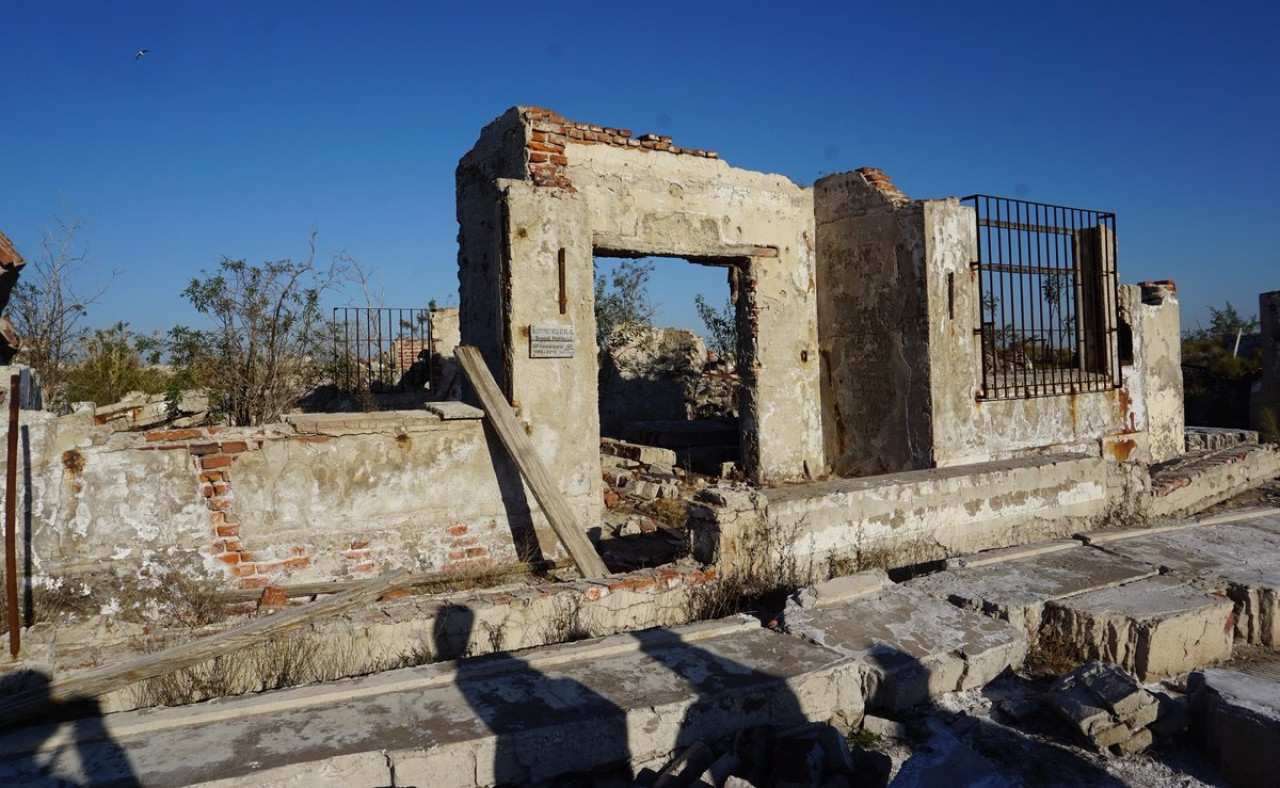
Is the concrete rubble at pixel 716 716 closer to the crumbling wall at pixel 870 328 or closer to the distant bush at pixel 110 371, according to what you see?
the crumbling wall at pixel 870 328

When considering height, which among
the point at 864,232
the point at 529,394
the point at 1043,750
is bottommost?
the point at 1043,750

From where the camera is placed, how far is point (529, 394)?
22.2 feet

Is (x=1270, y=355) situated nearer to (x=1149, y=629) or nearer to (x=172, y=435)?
(x=1149, y=629)

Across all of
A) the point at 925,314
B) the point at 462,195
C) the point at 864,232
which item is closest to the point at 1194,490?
the point at 925,314

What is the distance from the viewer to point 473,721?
297 cm

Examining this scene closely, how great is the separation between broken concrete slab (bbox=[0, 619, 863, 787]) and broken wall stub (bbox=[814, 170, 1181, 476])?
566 centimetres

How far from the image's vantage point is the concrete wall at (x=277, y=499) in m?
4.98

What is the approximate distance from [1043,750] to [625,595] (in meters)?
2.29

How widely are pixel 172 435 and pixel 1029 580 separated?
541cm

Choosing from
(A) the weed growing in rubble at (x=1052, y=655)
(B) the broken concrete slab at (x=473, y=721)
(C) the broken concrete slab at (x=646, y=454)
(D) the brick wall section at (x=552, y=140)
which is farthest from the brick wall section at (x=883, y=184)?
(B) the broken concrete slab at (x=473, y=721)

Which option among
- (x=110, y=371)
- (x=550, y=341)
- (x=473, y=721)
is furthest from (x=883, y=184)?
(x=110, y=371)

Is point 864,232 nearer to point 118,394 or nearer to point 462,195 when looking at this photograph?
point 462,195

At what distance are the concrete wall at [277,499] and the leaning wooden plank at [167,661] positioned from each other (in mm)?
1515

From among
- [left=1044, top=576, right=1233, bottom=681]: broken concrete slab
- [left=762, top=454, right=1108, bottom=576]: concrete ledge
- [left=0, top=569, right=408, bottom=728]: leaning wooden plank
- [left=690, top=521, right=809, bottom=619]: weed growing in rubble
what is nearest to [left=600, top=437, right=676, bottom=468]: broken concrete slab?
[left=762, top=454, right=1108, bottom=576]: concrete ledge
